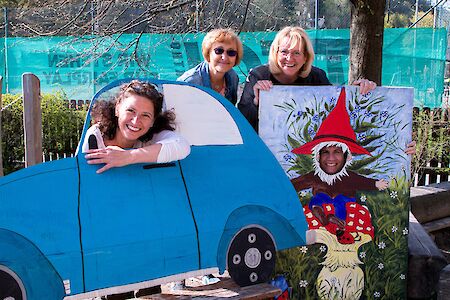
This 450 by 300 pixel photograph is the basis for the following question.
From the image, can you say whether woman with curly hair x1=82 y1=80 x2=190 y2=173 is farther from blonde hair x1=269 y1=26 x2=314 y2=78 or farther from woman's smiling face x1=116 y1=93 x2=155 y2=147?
blonde hair x1=269 y1=26 x2=314 y2=78

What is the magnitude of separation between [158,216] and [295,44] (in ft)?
3.70

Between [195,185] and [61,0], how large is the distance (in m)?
4.25

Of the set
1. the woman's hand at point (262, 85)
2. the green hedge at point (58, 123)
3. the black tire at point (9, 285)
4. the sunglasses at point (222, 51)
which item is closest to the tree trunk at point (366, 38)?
the sunglasses at point (222, 51)

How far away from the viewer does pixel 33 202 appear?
6.60 feet

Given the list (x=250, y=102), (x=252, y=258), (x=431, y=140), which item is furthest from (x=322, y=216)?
(x=431, y=140)

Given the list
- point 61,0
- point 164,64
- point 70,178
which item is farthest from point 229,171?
point 164,64

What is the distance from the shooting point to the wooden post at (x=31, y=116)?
3822 mm

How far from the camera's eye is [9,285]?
1.96m

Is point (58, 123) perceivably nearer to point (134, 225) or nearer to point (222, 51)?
point (222, 51)

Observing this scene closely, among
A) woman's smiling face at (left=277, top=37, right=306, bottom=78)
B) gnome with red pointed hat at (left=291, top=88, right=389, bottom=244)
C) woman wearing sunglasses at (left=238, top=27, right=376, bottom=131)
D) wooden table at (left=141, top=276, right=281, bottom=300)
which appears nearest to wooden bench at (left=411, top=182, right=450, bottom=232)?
gnome with red pointed hat at (left=291, top=88, right=389, bottom=244)

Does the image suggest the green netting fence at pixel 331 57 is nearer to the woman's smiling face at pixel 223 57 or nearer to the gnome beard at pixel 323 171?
the woman's smiling face at pixel 223 57

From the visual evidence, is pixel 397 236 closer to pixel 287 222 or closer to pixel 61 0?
pixel 287 222

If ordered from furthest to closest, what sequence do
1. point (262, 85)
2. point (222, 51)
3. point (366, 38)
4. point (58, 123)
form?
point (58, 123) < point (366, 38) < point (222, 51) < point (262, 85)

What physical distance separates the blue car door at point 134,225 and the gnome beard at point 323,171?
2.65ft
